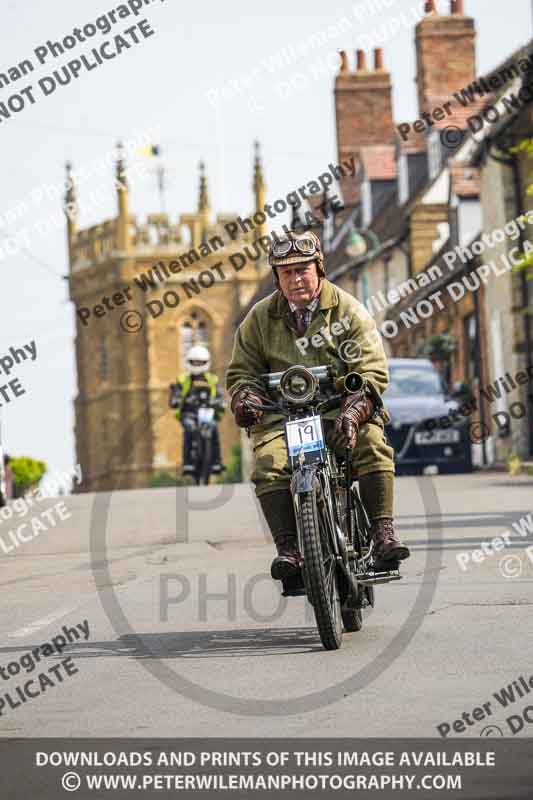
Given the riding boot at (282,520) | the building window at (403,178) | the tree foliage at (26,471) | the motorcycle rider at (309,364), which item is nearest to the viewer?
the riding boot at (282,520)

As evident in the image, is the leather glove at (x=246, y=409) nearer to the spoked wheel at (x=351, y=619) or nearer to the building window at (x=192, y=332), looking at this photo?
the spoked wheel at (x=351, y=619)

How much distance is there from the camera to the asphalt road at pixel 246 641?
21.0 ft

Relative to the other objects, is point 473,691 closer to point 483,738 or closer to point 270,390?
A: point 483,738

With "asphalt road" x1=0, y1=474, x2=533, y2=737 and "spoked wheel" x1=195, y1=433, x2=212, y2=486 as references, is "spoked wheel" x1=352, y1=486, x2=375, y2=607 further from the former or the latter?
"spoked wheel" x1=195, y1=433, x2=212, y2=486

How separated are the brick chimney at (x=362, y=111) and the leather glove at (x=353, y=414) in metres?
51.3

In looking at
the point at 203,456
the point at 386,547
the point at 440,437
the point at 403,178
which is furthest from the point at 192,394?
the point at 403,178

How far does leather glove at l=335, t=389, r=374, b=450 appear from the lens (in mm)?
8109

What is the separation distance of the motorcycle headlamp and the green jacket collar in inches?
17.1

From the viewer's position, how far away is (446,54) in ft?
159

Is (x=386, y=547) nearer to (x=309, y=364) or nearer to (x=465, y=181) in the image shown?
(x=309, y=364)

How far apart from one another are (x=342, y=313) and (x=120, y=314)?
101 meters

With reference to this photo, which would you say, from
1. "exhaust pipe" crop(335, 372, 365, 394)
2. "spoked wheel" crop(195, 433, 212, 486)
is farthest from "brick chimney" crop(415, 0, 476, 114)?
"exhaust pipe" crop(335, 372, 365, 394)

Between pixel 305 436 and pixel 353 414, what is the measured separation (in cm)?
24

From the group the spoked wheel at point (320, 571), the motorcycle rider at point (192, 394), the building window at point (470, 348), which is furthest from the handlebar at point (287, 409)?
the building window at point (470, 348)
